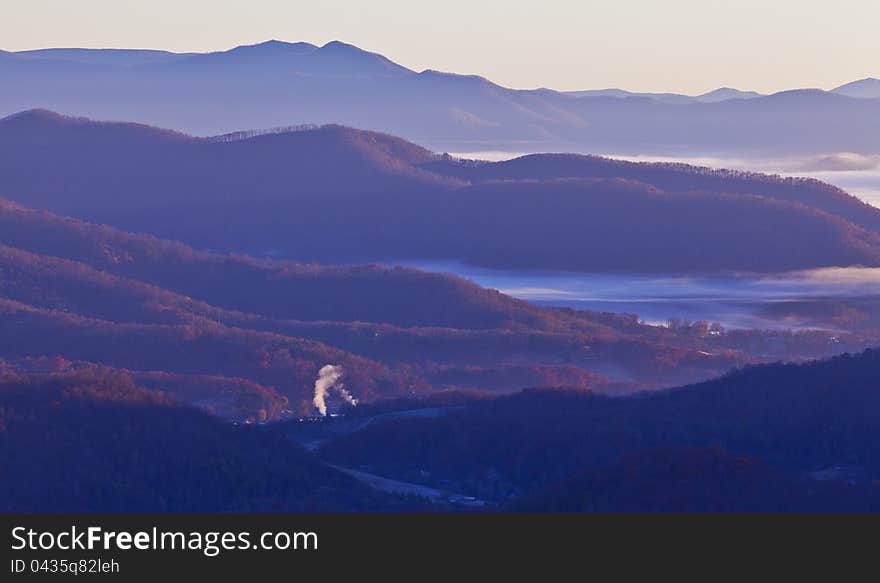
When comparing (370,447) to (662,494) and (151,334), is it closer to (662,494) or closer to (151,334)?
(662,494)

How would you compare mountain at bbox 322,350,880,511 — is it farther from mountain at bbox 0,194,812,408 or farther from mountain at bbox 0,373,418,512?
mountain at bbox 0,194,812,408

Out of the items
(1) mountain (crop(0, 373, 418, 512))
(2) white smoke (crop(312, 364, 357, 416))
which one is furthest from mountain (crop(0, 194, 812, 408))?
(1) mountain (crop(0, 373, 418, 512))

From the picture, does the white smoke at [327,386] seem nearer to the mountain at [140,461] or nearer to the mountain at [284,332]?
the mountain at [284,332]

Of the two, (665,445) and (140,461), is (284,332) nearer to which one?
(140,461)

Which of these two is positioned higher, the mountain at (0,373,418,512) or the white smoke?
the mountain at (0,373,418,512)

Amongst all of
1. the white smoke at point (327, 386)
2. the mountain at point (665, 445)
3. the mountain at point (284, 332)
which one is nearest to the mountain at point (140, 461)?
the mountain at point (665, 445)

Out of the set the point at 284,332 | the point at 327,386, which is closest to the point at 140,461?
the point at 327,386
